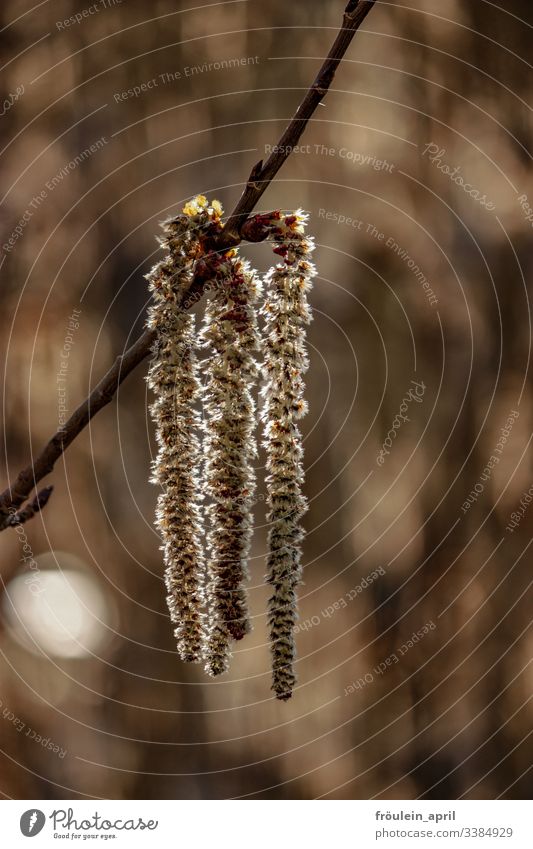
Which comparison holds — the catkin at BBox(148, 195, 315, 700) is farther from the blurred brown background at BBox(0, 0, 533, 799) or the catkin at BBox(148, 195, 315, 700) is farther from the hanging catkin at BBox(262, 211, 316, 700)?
the blurred brown background at BBox(0, 0, 533, 799)

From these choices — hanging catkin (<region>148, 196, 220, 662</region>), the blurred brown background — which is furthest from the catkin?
the blurred brown background

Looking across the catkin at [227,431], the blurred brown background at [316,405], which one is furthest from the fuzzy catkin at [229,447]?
the blurred brown background at [316,405]

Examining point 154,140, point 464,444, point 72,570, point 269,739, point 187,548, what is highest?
point 154,140

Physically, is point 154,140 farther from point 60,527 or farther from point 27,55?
point 60,527

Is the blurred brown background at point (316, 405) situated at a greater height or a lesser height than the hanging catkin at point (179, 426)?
greater

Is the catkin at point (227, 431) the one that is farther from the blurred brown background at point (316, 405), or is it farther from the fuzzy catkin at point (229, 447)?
the blurred brown background at point (316, 405)

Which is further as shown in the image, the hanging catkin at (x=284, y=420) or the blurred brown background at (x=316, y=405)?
the blurred brown background at (x=316, y=405)

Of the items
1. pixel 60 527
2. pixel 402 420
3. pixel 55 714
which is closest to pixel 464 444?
pixel 402 420
